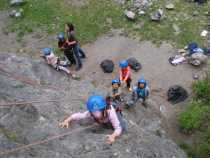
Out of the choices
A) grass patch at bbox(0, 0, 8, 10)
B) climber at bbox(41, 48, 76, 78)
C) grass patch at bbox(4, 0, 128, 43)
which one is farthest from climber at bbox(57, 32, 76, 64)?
grass patch at bbox(0, 0, 8, 10)

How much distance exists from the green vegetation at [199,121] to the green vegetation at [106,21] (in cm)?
262

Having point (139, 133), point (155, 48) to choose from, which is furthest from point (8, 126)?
point (155, 48)

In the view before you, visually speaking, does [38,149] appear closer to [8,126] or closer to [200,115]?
[8,126]

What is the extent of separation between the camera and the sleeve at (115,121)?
699 cm

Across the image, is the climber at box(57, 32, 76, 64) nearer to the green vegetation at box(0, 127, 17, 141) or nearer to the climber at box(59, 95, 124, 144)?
the climber at box(59, 95, 124, 144)

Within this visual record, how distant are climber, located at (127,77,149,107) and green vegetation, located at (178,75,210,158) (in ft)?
3.58

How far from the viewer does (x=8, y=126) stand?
23.2ft

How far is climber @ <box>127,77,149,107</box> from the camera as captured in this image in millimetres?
10520

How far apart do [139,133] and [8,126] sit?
2.65 m

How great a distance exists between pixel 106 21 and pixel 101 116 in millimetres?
8200

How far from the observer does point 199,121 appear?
1062 centimetres

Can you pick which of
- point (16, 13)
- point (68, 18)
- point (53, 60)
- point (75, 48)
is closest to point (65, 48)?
point (75, 48)

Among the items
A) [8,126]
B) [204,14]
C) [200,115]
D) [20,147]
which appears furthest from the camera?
[204,14]

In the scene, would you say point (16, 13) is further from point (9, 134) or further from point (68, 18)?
point (9, 134)
